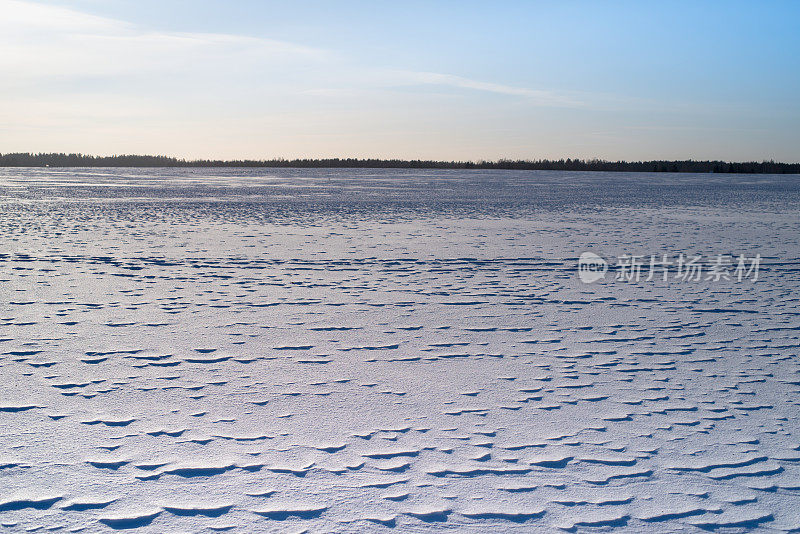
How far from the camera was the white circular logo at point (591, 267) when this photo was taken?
23.8 ft

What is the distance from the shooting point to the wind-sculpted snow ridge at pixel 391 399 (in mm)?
2412

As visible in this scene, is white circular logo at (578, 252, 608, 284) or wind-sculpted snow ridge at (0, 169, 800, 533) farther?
white circular logo at (578, 252, 608, 284)

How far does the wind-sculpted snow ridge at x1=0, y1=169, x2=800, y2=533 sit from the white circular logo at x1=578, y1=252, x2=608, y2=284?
399mm

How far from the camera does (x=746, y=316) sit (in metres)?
5.46

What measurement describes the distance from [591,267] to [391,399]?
5.02 m

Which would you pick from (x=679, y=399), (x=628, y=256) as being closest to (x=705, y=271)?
(x=628, y=256)

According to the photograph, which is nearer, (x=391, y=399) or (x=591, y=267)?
(x=391, y=399)

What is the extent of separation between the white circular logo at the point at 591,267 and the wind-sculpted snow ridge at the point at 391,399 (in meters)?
0.40

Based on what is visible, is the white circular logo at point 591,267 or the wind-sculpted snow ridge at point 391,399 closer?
the wind-sculpted snow ridge at point 391,399

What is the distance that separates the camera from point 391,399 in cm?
345

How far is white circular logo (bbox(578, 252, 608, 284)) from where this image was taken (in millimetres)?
7246

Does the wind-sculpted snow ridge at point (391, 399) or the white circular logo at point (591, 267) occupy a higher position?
the white circular logo at point (591, 267)

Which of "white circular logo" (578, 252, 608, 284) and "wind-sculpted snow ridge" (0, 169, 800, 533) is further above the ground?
"white circular logo" (578, 252, 608, 284)

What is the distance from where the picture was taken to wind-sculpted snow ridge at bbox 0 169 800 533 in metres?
2.41
